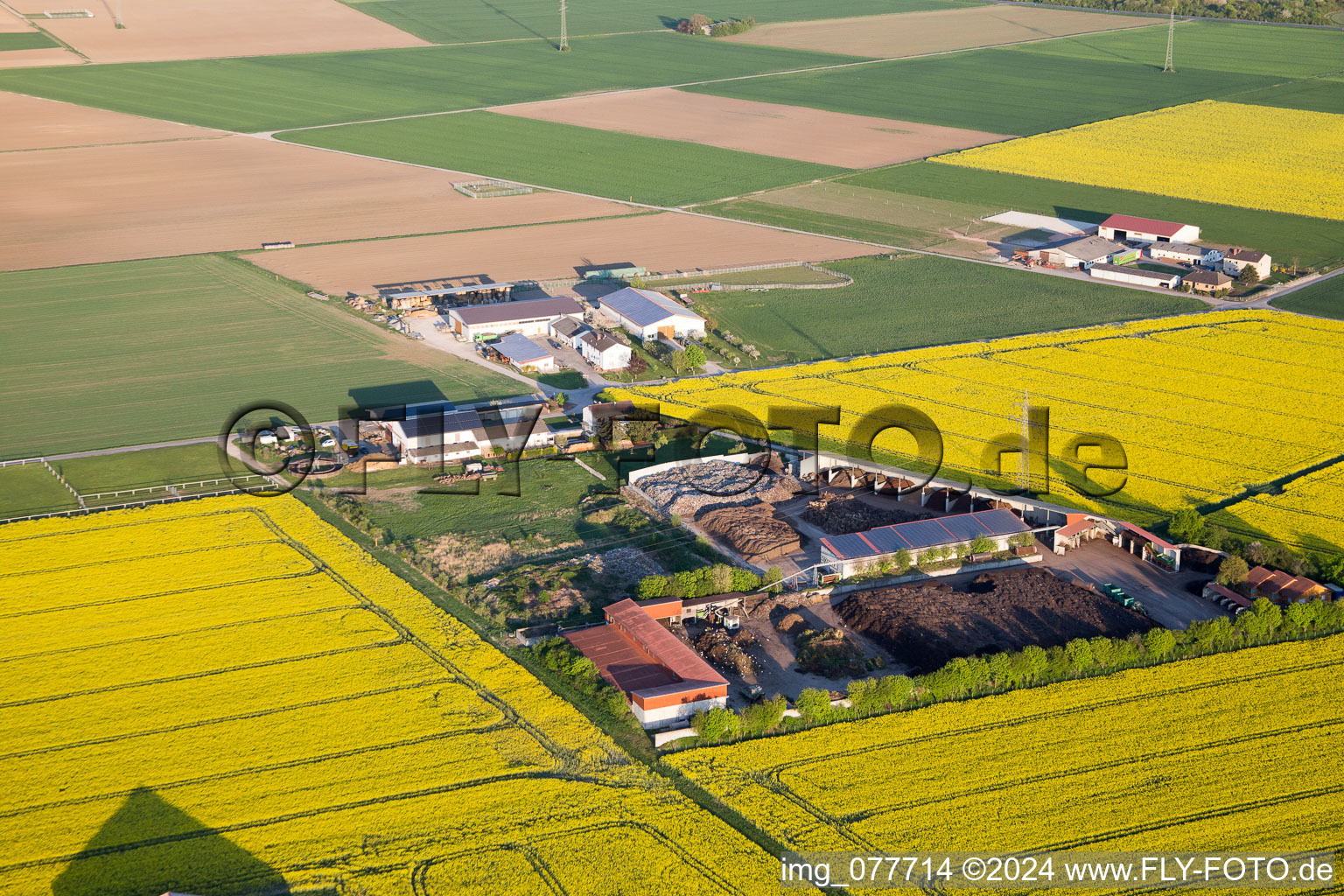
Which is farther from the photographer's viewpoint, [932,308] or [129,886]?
[932,308]

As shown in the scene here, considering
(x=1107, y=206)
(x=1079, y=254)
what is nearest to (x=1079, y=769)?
(x=1079, y=254)

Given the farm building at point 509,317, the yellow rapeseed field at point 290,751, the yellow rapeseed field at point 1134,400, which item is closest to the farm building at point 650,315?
the farm building at point 509,317

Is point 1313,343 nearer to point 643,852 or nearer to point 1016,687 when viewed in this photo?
point 1016,687

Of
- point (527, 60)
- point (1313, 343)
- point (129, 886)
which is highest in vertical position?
point (527, 60)

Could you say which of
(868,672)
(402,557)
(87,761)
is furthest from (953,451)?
(87,761)

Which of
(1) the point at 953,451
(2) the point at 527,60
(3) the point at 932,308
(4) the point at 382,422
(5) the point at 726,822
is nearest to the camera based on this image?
(5) the point at 726,822

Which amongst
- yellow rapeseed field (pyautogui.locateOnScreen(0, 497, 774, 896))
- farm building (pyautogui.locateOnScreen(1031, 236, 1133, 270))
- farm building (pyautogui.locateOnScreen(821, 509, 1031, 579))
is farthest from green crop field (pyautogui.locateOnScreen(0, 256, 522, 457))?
farm building (pyautogui.locateOnScreen(1031, 236, 1133, 270))

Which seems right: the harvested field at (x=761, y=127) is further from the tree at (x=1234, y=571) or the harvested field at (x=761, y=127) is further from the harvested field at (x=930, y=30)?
the tree at (x=1234, y=571)

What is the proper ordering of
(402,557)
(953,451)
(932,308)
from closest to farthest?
(402,557), (953,451), (932,308)
